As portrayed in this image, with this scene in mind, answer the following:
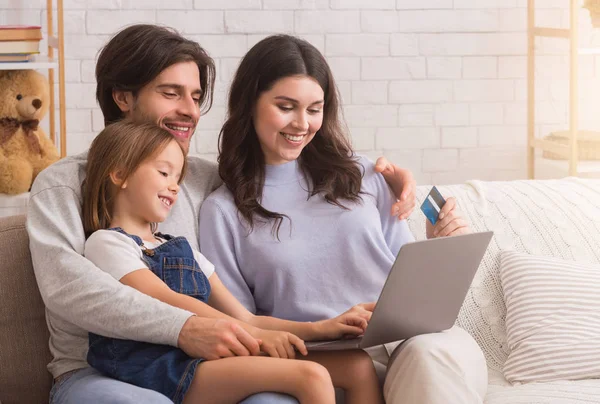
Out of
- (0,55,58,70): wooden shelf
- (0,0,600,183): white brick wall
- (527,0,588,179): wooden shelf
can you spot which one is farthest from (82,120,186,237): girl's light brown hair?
(527,0,588,179): wooden shelf

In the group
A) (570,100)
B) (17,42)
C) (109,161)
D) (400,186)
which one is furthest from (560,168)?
(109,161)

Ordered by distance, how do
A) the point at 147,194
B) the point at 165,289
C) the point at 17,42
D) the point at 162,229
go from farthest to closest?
the point at 17,42
the point at 162,229
the point at 147,194
the point at 165,289

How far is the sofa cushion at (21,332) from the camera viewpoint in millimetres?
1865

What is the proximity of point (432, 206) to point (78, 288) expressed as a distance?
0.82 m

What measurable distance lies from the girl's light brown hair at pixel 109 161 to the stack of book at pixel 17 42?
1366mm

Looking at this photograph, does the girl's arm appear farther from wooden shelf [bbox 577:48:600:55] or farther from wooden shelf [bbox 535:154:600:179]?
wooden shelf [bbox 577:48:600:55]

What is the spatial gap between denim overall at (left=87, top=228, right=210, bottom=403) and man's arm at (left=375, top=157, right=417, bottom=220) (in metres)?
0.53

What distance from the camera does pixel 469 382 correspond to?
5.75ft

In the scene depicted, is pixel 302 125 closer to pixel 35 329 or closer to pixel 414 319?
pixel 414 319

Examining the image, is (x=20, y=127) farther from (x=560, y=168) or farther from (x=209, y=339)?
(x=560, y=168)

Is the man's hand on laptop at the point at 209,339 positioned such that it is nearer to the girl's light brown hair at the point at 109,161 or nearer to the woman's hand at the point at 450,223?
the girl's light brown hair at the point at 109,161

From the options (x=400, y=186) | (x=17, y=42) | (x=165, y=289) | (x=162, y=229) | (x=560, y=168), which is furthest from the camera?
(x=560, y=168)

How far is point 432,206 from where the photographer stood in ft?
6.72

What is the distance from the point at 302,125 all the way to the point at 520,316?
2.23 ft
